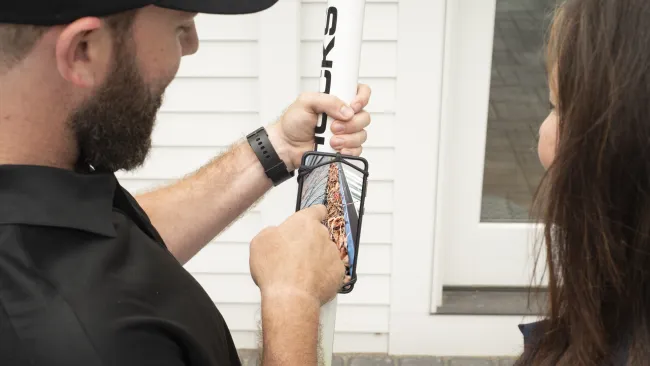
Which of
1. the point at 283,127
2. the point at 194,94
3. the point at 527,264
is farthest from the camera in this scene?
the point at 527,264

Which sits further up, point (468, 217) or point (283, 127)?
point (283, 127)

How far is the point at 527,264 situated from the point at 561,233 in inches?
83.4

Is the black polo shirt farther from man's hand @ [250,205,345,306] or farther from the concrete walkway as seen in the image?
the concrete walkway

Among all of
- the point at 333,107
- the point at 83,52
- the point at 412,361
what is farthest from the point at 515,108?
the point at 83,52

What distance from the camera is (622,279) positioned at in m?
1.24

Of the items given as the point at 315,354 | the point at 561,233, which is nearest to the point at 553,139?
the point at 561,233

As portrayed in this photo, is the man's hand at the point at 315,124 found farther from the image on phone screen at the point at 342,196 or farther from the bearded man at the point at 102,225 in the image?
the bearded man at the point at 102,225

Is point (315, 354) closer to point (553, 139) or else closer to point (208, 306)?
point (208, 306)

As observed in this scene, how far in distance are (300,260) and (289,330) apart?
137 mm

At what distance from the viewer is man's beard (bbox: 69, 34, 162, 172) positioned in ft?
4.00

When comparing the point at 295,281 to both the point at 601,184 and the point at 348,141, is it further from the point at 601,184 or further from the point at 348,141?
the point at 601,184

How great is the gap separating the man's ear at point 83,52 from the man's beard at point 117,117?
3 centimetres

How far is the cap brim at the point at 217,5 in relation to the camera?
118 cm

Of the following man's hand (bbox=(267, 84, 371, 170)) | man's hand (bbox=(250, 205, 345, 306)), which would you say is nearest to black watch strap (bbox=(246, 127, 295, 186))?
man's hand (bbox=(267, 84, 371, 170))
